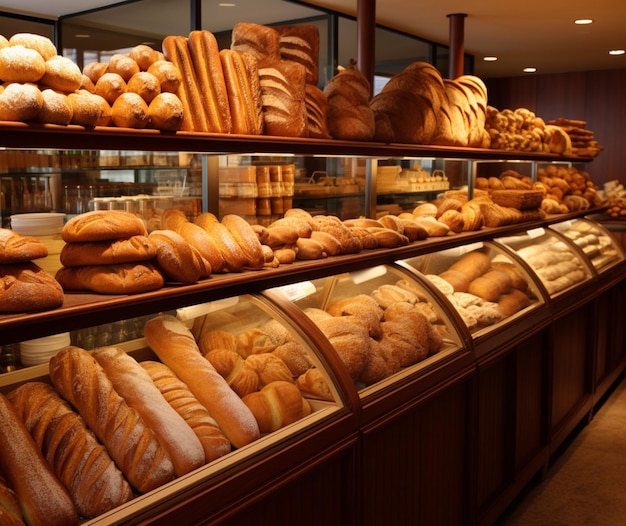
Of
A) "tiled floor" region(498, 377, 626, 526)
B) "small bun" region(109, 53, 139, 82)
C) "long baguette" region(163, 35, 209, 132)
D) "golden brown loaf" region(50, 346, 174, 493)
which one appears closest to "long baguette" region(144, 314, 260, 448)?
"golden brown loaf" region(50, 346, 174, 493)

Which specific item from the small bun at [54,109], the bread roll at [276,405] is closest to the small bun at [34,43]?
the small bun at [54,109]

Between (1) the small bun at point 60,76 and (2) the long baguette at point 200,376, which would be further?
(2) the long baguette at point 200,376

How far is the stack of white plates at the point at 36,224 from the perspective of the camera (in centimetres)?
189

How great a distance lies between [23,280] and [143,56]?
802mm

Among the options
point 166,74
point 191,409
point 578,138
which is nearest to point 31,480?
→ point 191,409

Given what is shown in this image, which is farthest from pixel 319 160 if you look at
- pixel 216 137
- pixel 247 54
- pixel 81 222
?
pixel 81 222

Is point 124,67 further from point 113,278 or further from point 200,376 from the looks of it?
point 200,376

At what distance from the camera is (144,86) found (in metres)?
1.91

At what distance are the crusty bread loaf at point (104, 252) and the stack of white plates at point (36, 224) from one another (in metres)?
0.13

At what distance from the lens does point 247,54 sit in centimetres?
240

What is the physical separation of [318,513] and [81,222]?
1.01 meters

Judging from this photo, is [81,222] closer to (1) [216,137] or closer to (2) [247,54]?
(1) [216,137]

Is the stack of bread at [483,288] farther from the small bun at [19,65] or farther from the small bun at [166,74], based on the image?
the small bun at [19,65]

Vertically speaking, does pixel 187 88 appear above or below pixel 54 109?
above
